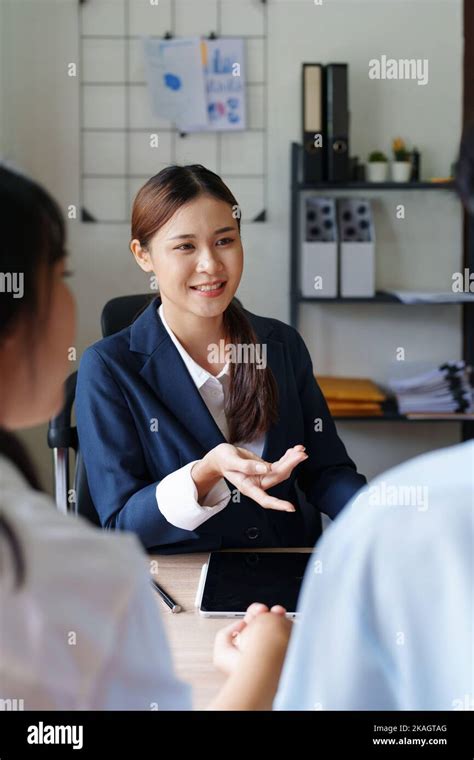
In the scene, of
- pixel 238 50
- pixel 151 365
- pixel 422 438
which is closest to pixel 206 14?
pixel 238 50

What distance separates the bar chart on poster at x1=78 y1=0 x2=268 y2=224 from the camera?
7.13ft

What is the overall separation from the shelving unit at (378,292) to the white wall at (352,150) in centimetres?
3

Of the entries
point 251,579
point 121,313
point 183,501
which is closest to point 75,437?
point 121,313

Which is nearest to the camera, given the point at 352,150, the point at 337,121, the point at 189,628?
the point at 189,628

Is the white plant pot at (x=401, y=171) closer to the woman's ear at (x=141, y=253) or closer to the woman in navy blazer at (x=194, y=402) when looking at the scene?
the woman in navy blazer at (x=194, y=402)

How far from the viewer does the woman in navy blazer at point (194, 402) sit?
43.5 inches

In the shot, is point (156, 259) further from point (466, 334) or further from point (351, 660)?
point (466, 334)

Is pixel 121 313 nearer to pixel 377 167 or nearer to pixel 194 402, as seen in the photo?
pixel 194 402

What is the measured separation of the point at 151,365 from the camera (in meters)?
1.18

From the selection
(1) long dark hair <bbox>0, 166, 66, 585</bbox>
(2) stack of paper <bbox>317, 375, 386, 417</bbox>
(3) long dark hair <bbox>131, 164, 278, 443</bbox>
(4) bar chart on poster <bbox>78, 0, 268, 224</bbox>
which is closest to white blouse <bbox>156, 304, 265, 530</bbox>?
(3) long dark hair <bbox>131, 164, 278, 443</bbox>

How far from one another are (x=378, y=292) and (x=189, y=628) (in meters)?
1.55

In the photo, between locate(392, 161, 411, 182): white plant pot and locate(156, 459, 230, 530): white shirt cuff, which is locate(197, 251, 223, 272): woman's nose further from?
locate(392, 161, 411, 182): white plant pot

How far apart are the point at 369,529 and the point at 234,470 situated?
503 mm

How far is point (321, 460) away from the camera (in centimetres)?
124
